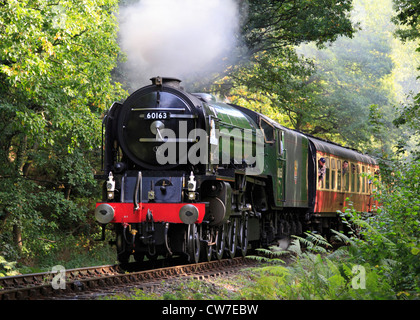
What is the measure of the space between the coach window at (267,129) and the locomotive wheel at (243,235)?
7.34 feet

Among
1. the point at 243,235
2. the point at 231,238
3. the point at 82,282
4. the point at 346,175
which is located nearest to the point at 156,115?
the point at 231,238

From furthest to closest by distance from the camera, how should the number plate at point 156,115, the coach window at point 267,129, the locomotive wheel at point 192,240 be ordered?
the coach window at point 267,129, the number plate at point 156,115, the locomotive wheel at point 192,240

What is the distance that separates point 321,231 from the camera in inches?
739

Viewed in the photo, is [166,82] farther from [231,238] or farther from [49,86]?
[231,238]

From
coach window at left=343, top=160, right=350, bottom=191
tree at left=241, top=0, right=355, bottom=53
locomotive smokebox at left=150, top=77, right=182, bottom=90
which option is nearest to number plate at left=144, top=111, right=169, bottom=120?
locomotive smokebox at left=150, top=77, right=182, bottom=90

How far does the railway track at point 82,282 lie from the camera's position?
731cm

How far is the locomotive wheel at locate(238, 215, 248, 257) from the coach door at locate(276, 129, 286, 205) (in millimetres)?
1325

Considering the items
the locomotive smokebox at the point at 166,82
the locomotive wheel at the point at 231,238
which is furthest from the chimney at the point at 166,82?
the locomotive wheel at the point at 231,238

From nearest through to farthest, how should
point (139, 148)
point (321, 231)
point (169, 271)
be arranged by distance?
point (169, 271), point (139, 148), point (321, 231)

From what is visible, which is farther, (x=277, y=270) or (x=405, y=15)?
(x=405, y=15)

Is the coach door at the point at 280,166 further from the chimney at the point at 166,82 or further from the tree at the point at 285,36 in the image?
the tree at the point at 285,36
